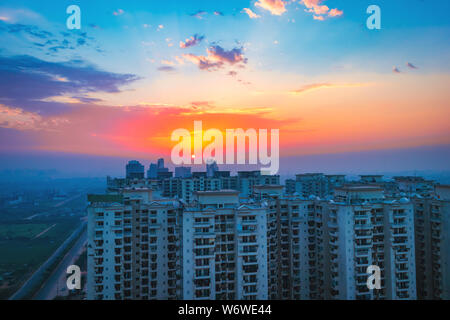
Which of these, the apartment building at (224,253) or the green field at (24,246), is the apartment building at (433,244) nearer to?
the apartment building at (224,253)

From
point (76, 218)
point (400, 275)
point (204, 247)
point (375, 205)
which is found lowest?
point (76, 218)

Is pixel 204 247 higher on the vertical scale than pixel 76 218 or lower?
higher

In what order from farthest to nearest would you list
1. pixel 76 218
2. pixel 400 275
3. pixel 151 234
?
pixel 76 218
pixel 151 234
pixel 400 275

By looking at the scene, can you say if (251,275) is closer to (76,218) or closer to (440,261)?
(440,261)

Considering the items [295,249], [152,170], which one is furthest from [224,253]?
[152,170]

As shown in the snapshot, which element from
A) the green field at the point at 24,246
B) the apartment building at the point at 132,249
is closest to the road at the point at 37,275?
the green field at the point at 24,246

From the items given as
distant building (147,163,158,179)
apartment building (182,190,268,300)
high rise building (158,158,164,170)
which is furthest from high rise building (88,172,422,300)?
high rise building (158,158,164,170)

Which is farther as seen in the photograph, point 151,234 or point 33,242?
point 33,242
